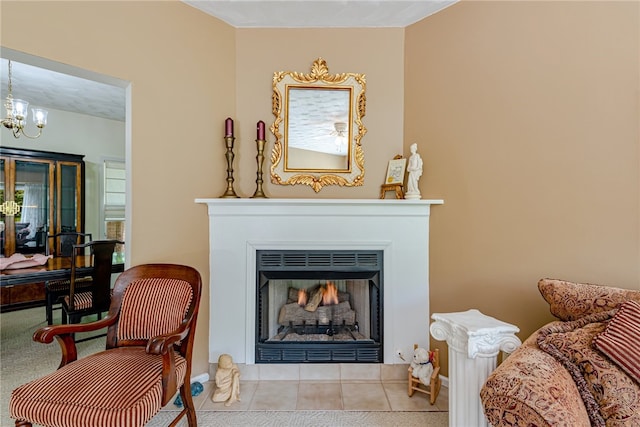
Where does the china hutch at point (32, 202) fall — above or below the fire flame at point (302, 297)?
above

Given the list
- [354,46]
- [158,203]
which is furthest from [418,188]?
[158,203]

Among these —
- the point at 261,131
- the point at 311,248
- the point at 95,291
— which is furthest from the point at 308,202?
the point at 95,291

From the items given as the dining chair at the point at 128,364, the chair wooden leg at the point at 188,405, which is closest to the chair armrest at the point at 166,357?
the dining chair at the point at 128,364

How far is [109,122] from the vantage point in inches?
195

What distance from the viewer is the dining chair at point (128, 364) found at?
4.27 ft

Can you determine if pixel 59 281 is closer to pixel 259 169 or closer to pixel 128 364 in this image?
pixel 128 364

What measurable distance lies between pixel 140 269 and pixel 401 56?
2496 millimetres

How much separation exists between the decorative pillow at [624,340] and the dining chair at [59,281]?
400 cm

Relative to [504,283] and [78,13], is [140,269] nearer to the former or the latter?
[78,13]

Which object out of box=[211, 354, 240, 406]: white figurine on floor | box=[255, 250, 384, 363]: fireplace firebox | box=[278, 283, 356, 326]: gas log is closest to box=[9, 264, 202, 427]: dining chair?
box=[211, 354, 240, 406]: white figurine on floor

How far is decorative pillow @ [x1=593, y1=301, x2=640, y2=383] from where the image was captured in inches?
45.4

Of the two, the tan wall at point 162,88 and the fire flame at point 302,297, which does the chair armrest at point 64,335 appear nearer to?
the tan wall at point 162,88

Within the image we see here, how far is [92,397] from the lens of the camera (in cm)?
132

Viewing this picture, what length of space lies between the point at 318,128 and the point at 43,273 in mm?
2616
